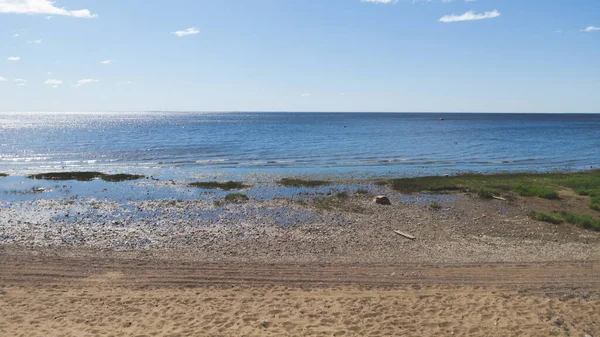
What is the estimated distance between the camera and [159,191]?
28.2m

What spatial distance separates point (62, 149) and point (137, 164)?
857 inches

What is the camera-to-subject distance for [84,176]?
33781 millimetres

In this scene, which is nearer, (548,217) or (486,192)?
(548,217)

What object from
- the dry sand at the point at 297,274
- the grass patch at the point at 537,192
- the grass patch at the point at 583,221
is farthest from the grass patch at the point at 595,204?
the dry sand at the point at 297,274

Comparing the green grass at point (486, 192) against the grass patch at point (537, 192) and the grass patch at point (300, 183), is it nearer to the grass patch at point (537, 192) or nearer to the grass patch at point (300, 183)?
the grass patch at point (537, 192)

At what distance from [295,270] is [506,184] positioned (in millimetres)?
21095

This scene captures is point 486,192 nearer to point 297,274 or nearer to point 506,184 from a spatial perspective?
point 506,184

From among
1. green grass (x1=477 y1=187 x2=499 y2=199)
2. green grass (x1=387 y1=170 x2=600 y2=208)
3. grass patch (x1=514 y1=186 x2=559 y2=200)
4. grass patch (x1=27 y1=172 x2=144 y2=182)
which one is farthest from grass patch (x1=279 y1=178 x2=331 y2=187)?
grass patch (x1=514 y1=186 x2=559 y2=200)

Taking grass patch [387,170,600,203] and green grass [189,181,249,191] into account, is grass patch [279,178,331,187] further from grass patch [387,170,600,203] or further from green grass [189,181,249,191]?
grass patch [387,170,600,203]

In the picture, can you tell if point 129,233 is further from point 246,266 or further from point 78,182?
point 78,182

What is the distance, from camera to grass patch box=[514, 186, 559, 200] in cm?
2525

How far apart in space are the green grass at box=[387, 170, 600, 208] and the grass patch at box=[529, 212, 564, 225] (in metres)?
4.51

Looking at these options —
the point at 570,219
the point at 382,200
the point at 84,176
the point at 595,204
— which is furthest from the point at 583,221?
the point at 84,176

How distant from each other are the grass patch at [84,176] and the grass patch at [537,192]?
27.4m
